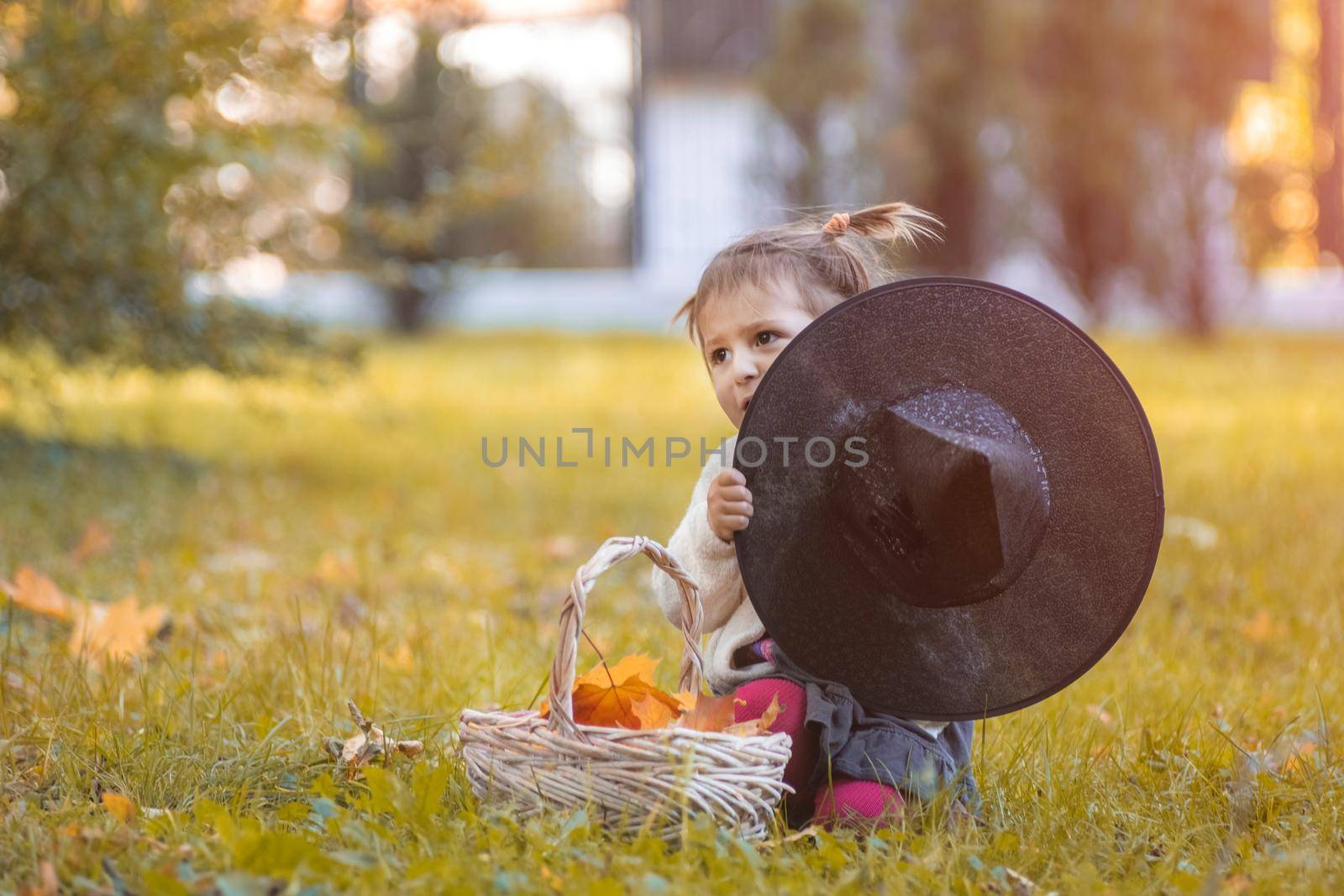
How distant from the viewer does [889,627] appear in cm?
201

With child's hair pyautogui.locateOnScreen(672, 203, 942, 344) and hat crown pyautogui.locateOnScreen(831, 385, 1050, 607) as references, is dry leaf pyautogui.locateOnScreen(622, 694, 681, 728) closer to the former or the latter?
hat crown pyautogui.locateOnScreen(831, 385, 1050, 607)

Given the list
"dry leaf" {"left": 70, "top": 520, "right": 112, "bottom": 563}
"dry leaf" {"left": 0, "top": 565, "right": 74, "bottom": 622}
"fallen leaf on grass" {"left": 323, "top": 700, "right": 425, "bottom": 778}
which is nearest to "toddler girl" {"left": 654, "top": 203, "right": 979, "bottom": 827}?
"fallen leaf on grass" {"left": 323, "top": 700, "right": 425, "bottom": 778}

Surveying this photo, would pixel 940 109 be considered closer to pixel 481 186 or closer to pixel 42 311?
pixel 481 186

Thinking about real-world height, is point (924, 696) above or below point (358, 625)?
above

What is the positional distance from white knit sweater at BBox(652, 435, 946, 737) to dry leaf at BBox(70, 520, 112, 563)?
7.05 feet

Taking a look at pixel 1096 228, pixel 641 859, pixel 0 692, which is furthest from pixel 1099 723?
pixel 1096 228

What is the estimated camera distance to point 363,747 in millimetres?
2156

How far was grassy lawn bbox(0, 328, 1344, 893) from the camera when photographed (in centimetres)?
177

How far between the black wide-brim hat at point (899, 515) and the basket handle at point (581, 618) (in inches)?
4.0

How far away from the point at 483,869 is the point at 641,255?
13269 millimetres

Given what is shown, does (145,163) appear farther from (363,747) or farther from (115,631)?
(363,747)

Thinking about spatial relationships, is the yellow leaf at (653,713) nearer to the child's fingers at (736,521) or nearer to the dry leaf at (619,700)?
the dry leaf at (619,700)

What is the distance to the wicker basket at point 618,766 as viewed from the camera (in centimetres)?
178

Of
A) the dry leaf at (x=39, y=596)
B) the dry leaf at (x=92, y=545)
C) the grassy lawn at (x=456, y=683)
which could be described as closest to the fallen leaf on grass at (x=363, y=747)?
the grassy lawn at (x=456, y=683)
